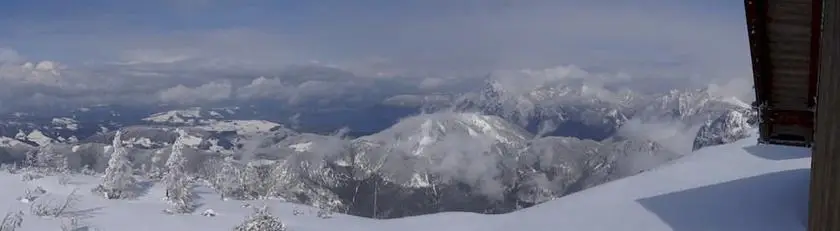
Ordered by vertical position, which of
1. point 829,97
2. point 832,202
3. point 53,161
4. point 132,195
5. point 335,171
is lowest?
point 335,171

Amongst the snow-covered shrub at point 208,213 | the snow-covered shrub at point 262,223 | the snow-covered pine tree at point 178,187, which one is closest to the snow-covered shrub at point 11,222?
the snow-covered pine tree at point 178,187

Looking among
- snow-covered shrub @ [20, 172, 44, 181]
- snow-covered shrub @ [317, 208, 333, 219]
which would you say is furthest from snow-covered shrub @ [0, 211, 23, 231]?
snow-covered shrub @ [20, 172, 44, 181]

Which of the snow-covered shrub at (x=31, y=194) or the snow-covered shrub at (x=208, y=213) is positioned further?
the snow-covered shrub at (x=31, y=194)

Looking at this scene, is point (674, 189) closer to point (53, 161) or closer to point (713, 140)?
point (713, 140)

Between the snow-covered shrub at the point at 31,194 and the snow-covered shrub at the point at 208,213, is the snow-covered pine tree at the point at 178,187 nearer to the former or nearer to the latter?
the snow-covered shrub at the point at 208,213

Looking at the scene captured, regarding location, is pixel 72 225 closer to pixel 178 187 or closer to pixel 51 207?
pixel 51 207

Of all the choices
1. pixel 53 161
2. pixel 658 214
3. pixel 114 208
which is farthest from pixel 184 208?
pixel 53 161

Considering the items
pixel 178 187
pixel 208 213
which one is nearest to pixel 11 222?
pixel 208 213
